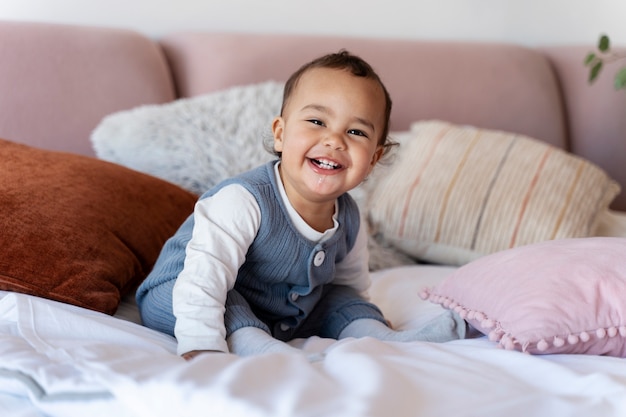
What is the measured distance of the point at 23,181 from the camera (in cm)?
129

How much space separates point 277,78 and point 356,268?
0.77 m

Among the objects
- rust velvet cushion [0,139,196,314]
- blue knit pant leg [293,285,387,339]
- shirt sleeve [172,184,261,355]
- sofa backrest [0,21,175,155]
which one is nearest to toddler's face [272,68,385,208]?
shirt sleeve [172,184,261,355]

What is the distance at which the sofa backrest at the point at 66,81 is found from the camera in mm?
1727

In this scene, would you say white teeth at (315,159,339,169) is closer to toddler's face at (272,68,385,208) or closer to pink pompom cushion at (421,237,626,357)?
toddler's face at (272,68,385,208)

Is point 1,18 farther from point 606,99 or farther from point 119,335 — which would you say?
point 606,99

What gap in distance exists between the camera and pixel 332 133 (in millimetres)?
1210

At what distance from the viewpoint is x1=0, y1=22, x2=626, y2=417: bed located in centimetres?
81

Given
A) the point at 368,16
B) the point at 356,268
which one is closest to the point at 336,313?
the point at 356,268

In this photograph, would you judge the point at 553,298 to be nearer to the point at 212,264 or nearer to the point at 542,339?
the point at 542,339

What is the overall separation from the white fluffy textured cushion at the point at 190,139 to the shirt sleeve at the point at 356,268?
403 mm

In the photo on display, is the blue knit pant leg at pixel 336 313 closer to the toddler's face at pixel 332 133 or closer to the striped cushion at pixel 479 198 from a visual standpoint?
the toddler's face at pixel 332 133

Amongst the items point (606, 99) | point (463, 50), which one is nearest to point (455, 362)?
point (463, 50)

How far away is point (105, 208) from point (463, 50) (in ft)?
4.23

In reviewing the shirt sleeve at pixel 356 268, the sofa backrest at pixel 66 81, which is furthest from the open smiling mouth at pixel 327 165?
the sofa backrest at pixel 66 81
